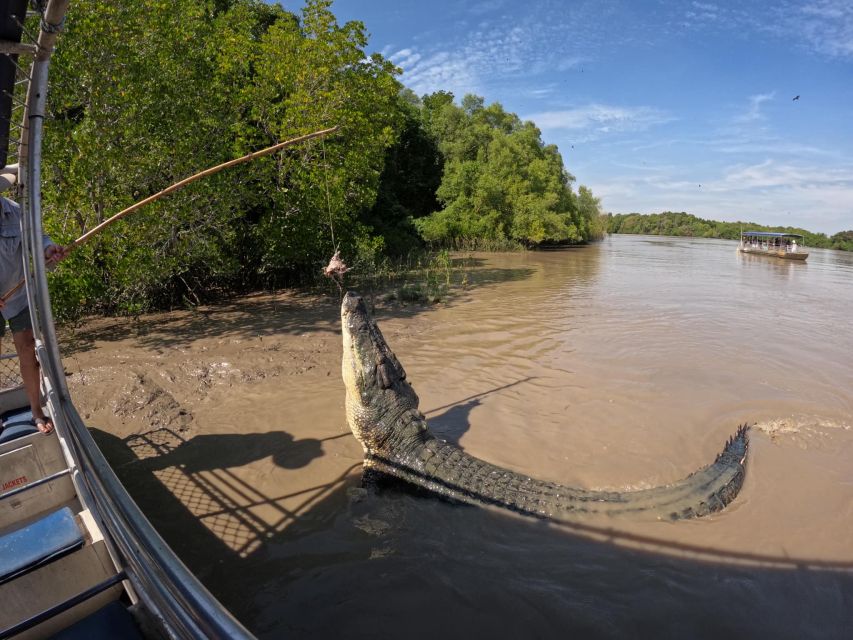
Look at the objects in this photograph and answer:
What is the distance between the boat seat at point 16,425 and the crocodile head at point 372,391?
2.56 meters

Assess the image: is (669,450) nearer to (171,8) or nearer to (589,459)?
(589,459)

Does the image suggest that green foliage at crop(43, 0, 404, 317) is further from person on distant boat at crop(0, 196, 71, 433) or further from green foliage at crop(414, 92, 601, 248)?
green foliage at crop(414, 92, 601, 248)

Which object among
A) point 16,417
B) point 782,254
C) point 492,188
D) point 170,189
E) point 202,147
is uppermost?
point 492,188

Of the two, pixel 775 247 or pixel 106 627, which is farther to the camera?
pixel 775 247

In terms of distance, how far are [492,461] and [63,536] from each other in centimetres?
389

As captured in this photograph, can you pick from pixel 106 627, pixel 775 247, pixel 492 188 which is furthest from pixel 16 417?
pixel 775 247

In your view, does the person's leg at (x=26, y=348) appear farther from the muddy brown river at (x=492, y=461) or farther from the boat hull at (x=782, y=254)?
the boat hull at (x=782, y=254)

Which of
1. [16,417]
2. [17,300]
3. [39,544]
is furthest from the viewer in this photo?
[17,300]

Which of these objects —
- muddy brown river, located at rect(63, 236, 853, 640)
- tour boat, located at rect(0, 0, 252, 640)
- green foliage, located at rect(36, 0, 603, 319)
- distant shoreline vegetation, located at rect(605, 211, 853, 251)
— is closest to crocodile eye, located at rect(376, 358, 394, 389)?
muddy brown river, located at rect(63, 236, 853, 640)

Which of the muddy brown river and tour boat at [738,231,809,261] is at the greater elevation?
tour boat at [738,231,809,261]

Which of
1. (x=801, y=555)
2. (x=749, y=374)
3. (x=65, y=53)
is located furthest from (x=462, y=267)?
(x=801, y=555)

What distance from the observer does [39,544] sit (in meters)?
2.08

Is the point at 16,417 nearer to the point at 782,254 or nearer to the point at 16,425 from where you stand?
the point at 16,425

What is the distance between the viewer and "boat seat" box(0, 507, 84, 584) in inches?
77.8
